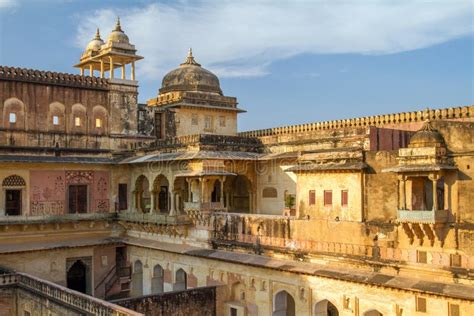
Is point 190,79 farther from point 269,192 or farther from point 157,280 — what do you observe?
point 157,280

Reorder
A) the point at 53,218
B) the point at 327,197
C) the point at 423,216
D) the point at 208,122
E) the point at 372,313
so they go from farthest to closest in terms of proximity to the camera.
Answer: the point at 208,122, the point at 53,218, the point at 327,197, the point at 372,313, the point at 423,216

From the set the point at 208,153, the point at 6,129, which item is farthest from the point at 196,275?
the point at 6,129

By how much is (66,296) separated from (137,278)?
26.7 feet

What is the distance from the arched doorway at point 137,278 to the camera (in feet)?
72.1

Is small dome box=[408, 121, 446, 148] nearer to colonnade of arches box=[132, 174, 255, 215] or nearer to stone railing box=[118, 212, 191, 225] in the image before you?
colonnade of arches box=[132, 174, 255, 215]

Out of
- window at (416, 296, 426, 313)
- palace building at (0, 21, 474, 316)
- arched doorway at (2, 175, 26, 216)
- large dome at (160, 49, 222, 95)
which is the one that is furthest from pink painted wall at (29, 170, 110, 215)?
window at (416, 296, 426, 313)

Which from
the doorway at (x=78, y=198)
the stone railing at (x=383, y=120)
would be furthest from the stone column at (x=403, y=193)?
the doorway at (x=78, y=198)

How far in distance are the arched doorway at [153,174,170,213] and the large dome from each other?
6.04 meters

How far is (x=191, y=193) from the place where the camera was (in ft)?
64.5

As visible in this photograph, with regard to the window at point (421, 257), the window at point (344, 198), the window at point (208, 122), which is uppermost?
the window at point (208, 122)

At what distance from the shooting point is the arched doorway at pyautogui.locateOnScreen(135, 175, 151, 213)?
76.3ft

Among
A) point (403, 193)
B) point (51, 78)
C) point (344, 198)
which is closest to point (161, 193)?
point (51, 78)

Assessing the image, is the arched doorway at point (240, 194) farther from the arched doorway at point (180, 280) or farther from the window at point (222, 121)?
the window at point (222, 121)

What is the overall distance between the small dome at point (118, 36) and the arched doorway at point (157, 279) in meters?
9.77
